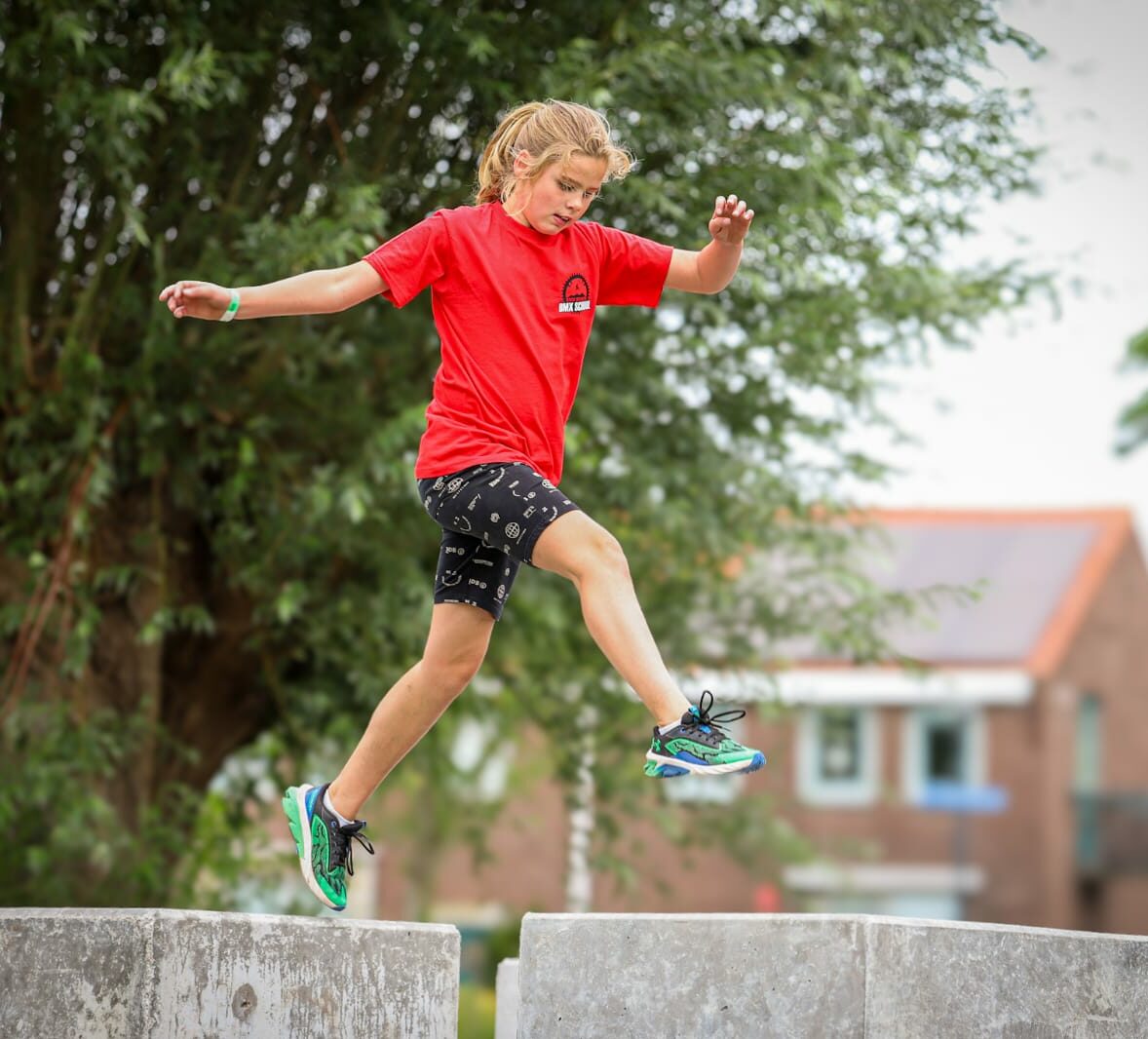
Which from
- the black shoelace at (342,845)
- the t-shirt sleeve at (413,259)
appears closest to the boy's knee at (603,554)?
the t-shirt sleeve at (413,259)

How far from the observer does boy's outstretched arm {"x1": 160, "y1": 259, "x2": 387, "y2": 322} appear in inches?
150

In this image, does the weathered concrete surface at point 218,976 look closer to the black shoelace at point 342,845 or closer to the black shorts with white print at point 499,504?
the black shoelace at point 342,845

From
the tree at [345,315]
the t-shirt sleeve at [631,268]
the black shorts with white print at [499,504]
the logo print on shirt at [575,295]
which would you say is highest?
the tree at [345,315]

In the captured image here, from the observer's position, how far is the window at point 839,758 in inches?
1031

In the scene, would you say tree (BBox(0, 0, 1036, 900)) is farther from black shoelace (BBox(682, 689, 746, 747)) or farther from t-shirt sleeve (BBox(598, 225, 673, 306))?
black shoelace (BBox(682, 689, 746, 747))

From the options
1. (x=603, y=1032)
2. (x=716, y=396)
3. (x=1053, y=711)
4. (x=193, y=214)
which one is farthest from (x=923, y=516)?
(x=603, y=1032)

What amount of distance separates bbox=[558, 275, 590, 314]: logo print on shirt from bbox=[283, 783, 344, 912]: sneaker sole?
149 centimetres

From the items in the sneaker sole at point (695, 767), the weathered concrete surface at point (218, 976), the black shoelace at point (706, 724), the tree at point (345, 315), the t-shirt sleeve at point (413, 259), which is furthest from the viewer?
the tree at point (345, 315)

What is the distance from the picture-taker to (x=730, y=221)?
425cm

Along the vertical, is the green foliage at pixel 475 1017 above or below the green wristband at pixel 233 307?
below

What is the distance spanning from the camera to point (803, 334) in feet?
26.5

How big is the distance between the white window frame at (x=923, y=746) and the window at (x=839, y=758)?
0.49 meters

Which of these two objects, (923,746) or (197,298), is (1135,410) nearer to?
(923,746)

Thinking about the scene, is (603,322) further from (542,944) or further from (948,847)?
(948,847)
